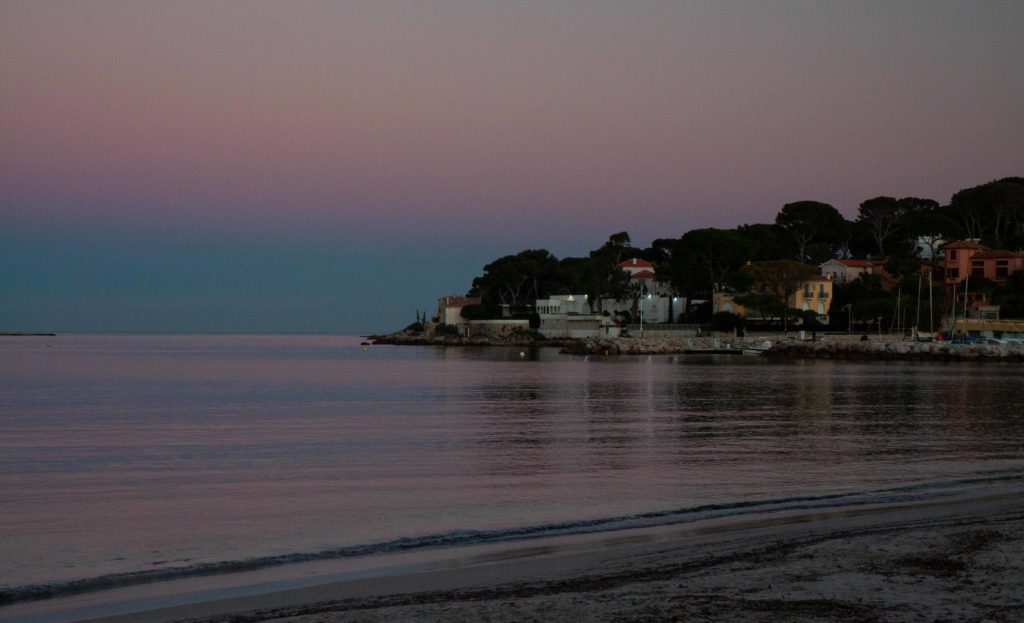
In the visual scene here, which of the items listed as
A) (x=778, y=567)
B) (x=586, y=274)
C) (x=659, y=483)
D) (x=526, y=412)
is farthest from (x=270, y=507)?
(x=586, y=274)

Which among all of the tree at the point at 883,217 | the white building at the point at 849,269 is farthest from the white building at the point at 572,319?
the tree at the point at 883,217

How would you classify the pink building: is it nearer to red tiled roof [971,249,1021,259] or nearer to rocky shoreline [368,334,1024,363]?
red tiled roof [971,249,1021,259]

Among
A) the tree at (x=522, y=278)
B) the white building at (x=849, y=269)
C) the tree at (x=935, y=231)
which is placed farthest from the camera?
the tree at (x=522, y=278)

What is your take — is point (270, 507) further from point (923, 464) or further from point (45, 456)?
point (923, 464)

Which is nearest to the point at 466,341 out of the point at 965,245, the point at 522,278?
the point at 522,278

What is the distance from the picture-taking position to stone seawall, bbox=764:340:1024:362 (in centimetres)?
7000

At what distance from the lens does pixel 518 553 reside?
10.1 m

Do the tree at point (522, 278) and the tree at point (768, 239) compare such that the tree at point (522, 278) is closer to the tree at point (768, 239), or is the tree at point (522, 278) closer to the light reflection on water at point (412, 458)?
the tree at point (768, 239)

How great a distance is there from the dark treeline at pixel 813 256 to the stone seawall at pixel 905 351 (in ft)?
37.8

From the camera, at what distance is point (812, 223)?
11119cm

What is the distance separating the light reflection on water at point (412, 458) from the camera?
11.6 m

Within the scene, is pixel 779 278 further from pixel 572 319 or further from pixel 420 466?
pixel 420 466

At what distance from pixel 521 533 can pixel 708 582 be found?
3.32 m

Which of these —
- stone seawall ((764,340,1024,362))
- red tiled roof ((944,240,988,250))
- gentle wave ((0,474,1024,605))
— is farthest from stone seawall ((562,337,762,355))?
gentle wave ((0,474,1024,605))
